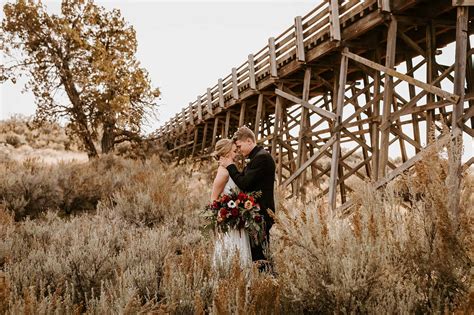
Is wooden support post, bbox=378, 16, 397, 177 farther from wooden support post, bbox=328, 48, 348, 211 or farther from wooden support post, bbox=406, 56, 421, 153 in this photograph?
wooden support post, bbox=406, 56, 421, 153

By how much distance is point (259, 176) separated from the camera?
3.76 m

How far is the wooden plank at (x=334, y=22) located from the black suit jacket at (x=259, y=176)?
4.14 metres

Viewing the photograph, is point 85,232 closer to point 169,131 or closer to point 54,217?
point 54,217

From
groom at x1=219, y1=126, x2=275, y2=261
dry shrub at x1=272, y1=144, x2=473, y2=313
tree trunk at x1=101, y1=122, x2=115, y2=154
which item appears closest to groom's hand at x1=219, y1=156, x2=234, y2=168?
groom at x1=219, y1=126, x2=275, y2=261

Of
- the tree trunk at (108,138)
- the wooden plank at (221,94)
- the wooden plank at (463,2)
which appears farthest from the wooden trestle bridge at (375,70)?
the tree trunk at (108,138)

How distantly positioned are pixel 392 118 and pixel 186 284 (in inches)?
180

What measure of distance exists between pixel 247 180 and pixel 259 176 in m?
0.12

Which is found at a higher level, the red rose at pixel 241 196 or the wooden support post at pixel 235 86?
the wooden support post at pixel 235 86

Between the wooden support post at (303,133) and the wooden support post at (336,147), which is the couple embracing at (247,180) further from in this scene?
the wooden support post at (303,133)

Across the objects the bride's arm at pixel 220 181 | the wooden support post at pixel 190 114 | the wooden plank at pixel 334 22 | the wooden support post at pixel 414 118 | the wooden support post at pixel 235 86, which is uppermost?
the wooden support post at pixel 190 114

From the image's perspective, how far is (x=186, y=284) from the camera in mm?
2650

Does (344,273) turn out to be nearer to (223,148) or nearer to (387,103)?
(223,148)

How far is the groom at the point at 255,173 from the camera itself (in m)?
3.73

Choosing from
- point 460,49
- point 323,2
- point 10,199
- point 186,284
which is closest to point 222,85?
point 323,2
